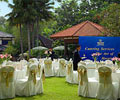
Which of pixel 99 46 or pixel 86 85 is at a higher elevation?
pixel 99 46

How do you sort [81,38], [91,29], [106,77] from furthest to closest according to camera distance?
[91,29], [81,38], [106,77]

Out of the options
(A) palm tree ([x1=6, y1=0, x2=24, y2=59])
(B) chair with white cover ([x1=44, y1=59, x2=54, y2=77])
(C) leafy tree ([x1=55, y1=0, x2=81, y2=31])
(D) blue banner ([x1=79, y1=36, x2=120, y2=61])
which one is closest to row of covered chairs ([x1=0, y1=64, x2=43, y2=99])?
(B) chair with white cover ([x1=44, y1=59, x2=54, y2=77])

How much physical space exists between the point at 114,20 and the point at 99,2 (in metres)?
17.5

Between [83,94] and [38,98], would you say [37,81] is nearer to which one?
[38,98]

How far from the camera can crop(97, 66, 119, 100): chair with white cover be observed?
21.9 ft

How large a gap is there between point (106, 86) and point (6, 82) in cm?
293

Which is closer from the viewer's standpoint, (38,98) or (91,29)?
(38,98)

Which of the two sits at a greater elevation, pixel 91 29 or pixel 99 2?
pixel 99 2

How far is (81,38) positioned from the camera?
15453 millimetres

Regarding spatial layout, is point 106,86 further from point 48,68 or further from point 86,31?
point 86,31

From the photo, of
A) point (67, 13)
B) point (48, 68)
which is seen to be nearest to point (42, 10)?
point (67, 13)

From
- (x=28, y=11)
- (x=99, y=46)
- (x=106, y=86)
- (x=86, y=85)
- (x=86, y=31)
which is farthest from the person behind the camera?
(x=28, y=11)

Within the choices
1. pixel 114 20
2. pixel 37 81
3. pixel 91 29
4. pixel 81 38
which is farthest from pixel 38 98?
pixel 91 29

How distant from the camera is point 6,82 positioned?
7039 millimetres
